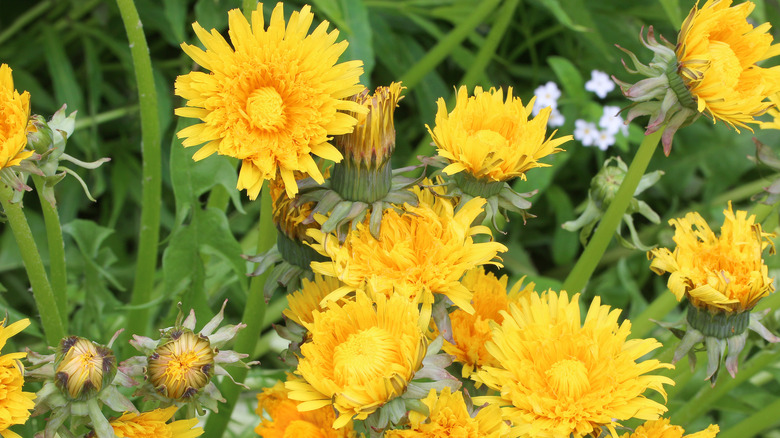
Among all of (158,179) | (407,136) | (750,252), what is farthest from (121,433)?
(407,136)

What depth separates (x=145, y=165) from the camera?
3.12 ft

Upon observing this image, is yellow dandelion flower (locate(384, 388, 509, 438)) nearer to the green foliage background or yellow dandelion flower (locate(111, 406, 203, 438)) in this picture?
yellow dandelion flower (locate(111, 406, 203, 438))

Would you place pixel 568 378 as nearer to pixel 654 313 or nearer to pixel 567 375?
pixel 567 375

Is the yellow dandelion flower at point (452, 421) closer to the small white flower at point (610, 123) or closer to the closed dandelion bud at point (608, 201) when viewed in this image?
the closed dandelion bud at point (608, 201)

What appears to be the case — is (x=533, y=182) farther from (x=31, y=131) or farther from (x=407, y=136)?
(x=31, y=131)

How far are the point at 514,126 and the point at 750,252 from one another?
267mm

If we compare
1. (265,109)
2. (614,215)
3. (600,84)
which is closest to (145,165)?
(265,109)

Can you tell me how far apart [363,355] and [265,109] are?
0.75 feet

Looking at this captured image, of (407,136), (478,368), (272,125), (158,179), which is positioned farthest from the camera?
(407,136)

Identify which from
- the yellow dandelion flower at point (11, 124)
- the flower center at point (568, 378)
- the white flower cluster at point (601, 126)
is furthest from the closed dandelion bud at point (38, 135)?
the white flower cluster at point (601, 126)

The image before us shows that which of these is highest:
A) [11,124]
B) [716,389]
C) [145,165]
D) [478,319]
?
[11,124]

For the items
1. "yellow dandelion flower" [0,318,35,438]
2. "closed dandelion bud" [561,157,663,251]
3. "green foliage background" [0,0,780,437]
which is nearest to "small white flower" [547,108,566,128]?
"green foliage background" [0,0,780,437]

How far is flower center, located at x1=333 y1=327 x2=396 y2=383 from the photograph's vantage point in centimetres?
64

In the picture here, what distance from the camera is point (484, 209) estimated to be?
764 millimetres
